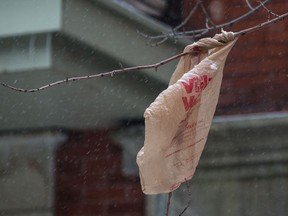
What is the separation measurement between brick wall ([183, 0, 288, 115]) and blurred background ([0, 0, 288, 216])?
10 mm

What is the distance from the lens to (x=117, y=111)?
30.1 ft

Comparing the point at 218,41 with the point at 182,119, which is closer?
the point at 182,119

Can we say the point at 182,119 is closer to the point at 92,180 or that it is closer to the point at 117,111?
the point at 117,111

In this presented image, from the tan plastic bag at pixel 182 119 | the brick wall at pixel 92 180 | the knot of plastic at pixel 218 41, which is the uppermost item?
A: the knot of plastic at pixel 218 41

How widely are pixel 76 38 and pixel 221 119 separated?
1.67 metres

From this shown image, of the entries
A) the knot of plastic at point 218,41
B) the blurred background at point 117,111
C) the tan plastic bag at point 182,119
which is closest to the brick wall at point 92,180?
the blurred background at point 117,111

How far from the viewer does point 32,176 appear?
9.30 meters

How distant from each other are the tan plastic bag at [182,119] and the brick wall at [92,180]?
424 cm

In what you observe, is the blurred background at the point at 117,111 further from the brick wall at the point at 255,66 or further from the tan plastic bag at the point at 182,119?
the tan plastic bag at the point at 182,119

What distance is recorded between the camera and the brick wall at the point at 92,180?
927cm

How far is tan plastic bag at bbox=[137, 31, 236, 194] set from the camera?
4547mm

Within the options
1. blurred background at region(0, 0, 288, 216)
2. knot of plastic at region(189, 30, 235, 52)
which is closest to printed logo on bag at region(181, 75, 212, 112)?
knot of plastic at region(189, 30, 235, 52)

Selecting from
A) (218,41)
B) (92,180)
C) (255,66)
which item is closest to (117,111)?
(92,180)

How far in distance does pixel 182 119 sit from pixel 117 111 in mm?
4519
